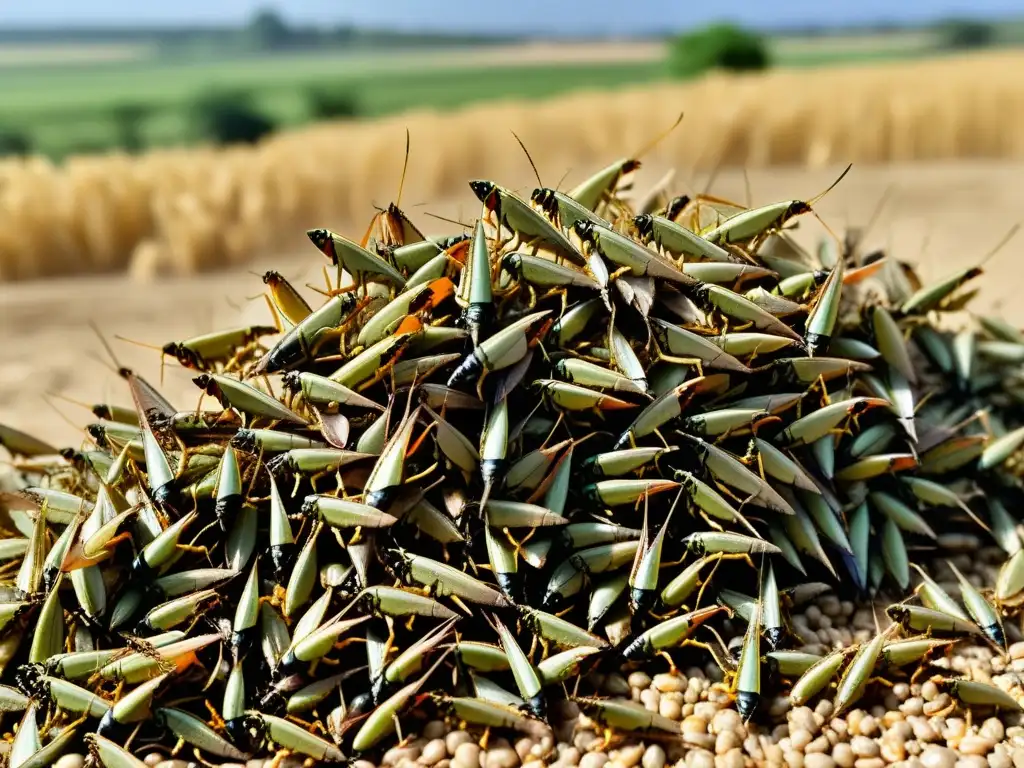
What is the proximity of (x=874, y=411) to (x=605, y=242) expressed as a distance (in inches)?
→ 45.0

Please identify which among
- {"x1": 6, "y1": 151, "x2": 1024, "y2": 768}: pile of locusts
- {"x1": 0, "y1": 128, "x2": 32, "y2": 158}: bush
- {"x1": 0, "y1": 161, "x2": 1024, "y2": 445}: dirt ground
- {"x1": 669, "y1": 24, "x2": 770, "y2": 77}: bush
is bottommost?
{"x1": 0, "y1": 161, "x2": 1024, "y2": 445}: dirt ground

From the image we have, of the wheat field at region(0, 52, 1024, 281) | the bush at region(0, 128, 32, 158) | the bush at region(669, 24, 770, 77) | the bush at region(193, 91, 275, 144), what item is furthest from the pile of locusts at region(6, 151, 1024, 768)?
the bush at region(193, 91, 275, 144)

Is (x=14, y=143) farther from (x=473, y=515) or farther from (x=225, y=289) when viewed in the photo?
(x=473, y=515)

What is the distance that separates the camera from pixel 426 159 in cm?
1027

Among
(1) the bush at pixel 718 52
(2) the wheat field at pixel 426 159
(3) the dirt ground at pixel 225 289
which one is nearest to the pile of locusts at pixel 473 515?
(3) the dirt ground at pixel 225 289

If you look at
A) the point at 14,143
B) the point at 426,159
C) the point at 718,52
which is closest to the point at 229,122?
the point at 14,143

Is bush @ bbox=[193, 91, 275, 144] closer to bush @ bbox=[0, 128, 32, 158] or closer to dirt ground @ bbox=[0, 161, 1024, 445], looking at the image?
bush @ bbox=[0, 128, 32, 158]

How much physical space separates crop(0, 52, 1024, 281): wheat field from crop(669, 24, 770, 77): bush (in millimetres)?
11784

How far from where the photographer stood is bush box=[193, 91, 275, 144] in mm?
28219

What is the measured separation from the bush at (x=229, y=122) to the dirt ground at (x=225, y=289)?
2029cm

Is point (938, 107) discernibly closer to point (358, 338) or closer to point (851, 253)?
point (851, 253)

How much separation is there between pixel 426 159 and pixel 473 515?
838cm

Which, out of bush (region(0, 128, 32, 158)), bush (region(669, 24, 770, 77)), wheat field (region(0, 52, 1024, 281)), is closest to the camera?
wheat field (region(0, 52, 1024, 281))

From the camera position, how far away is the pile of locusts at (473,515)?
2.35 m
